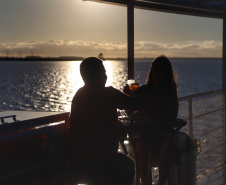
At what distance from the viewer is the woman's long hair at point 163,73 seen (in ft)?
9.87

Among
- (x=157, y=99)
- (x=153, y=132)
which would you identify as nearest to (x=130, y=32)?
(x=157, y=99)

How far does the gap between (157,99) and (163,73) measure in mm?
214

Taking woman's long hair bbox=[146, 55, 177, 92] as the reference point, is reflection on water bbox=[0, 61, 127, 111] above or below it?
below

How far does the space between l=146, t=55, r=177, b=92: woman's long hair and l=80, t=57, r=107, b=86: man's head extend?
0.75m

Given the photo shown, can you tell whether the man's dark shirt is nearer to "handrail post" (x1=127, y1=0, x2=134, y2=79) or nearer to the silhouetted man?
the silhouetted man

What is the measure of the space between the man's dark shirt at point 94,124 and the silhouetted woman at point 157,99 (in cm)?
50

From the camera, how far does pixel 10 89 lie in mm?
77000

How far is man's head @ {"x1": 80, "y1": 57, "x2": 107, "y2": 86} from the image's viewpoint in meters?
2.38

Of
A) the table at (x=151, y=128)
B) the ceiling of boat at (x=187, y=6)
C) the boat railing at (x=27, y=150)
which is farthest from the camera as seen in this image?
the ceiling of boat at (x=187, y=6)

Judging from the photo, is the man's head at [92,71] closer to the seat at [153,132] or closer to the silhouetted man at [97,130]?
the silhouetted man at [97,130]

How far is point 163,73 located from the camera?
301cm

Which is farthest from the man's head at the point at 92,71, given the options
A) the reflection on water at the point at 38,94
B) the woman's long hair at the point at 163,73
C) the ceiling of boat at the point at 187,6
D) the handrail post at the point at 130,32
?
the reflection on water at the point at 38,94

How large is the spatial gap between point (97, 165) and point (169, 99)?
0.96 metres

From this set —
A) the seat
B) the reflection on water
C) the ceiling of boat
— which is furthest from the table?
the reflection on water
